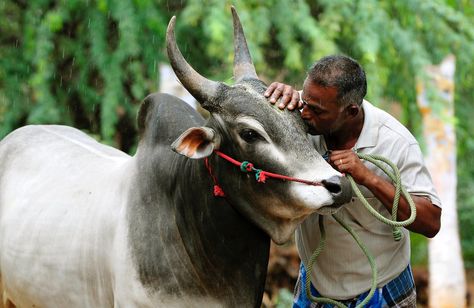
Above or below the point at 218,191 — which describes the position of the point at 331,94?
above

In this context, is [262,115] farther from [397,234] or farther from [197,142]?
[397,234]

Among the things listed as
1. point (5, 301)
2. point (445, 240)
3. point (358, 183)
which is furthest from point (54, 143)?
point (445, 240)

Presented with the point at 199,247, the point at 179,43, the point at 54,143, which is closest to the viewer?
the point at 199,247

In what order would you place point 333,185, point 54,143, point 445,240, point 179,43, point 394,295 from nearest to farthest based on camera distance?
point 333,185
point 394,295
point 54,143
point 179,43
point 445,240

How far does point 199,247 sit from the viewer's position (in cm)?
379

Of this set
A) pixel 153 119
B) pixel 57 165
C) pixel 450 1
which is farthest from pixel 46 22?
pixel 450 1

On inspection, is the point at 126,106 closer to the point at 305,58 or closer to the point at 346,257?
the point at 305,58

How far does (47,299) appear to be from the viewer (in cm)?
445

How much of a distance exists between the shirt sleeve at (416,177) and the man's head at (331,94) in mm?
321

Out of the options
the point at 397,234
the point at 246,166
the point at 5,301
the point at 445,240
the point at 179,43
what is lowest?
the point at 445,240

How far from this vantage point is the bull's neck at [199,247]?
3.74 metres

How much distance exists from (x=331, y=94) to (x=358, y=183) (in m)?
0.39

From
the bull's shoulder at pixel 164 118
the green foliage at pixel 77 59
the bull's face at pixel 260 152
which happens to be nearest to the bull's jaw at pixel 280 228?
the bull's face at pixel 260 152

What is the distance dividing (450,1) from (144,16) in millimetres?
2680
